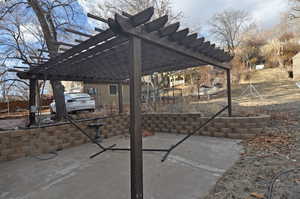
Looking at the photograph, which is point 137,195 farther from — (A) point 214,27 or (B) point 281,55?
(B) point 281,55

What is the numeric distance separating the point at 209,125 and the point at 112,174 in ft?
9.28

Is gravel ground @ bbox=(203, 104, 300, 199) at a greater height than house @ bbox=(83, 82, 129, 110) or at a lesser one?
lesser

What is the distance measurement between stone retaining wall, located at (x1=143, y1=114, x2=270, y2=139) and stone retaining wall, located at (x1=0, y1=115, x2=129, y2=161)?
1.95 meters

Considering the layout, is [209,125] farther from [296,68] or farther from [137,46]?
[296,68]

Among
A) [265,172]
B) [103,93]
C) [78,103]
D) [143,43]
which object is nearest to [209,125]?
[265,172]

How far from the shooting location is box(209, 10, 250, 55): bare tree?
1916cm

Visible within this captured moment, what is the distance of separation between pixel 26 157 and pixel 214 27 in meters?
21.4

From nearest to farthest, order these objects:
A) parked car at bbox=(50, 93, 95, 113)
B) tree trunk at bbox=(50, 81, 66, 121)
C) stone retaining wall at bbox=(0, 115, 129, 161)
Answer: stone retaining wall at bbox=(0, 115, 129, 161) < tree trunk at bbox=(50, 81, 66, 121) < parked car at bbox=(50, 93, 95, 113)

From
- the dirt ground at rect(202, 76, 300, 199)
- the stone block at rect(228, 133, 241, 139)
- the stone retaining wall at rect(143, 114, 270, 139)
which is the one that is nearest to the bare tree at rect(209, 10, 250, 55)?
the stone retaining wall at rect(143, 114, 270, 139)

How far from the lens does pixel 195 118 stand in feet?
14.4

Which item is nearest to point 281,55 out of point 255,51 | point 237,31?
point 255,51

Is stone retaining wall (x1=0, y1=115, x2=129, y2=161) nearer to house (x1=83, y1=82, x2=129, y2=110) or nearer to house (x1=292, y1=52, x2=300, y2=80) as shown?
house (x1=83, y1=82, x2=129, y2=110)

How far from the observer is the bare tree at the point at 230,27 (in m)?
Result: 19.2

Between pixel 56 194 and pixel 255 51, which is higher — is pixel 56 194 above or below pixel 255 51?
below
